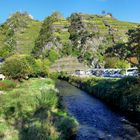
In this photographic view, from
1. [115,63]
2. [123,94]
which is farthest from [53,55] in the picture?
[123,94]

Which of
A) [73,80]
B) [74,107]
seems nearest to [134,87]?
[74,107]

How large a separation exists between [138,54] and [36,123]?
2505 cm

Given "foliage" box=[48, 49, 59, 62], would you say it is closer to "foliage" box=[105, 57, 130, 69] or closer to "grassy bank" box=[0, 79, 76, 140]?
"foliage" box=[105, 57, 130, 69]

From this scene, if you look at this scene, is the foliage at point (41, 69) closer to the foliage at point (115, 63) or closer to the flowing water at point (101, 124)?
the foliage at point (115, 63)

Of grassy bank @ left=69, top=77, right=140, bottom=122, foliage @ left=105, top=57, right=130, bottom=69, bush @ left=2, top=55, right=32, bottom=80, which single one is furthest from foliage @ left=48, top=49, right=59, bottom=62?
grassy bank @ left=69, top=77, right=140, bottom=122

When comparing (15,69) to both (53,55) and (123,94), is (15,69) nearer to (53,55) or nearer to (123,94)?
(123,94)

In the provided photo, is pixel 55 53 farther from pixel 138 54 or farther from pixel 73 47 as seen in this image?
pixel 138 54

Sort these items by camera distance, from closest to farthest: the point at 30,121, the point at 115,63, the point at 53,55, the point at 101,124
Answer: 1. the point at 30,121
2. the point at 101,124
3. the point at 115,63
4. the point at 53,55

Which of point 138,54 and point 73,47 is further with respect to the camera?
point 73,47

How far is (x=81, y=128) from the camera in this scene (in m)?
38.6

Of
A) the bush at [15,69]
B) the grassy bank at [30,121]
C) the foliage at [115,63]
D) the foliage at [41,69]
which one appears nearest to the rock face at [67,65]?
the foliage at [41,69]

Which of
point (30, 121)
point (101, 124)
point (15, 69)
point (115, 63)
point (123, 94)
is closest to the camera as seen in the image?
point (30, 121)

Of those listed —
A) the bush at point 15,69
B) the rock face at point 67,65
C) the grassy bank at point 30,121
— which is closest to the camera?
the grassy bank at point 30,121

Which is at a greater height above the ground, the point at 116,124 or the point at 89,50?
the point at 89,50
